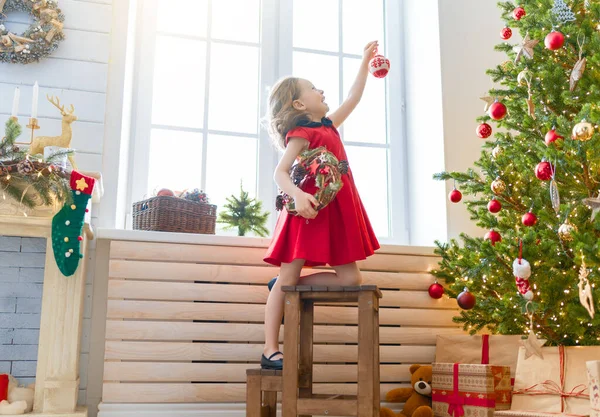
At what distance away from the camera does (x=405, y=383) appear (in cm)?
302

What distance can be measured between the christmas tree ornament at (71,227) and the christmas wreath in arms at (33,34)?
2.69ft

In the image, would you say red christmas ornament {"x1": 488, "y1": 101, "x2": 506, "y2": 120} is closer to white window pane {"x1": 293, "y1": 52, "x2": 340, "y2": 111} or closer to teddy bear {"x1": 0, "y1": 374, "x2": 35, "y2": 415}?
white window pane {"x1": 293, "y1": 52, "x2": 340, "y2": 111}

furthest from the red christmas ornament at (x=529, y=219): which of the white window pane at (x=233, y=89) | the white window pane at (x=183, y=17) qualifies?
the white window pane at (x=183, y=17)

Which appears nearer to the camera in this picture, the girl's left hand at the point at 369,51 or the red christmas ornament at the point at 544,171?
the red christmas ornament at the point at 544,171

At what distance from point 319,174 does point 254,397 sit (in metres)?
0.77

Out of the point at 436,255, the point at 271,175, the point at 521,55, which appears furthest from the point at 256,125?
the point at 521,55

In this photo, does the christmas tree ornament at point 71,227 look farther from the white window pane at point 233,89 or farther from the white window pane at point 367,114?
the white window pane at point 367,114

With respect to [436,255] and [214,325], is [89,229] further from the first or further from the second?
[436,255]

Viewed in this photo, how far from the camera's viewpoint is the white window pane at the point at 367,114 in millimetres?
3758

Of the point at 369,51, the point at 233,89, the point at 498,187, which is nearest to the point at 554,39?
the point at 498,187

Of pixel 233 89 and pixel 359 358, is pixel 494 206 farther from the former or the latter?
pixel 233 89

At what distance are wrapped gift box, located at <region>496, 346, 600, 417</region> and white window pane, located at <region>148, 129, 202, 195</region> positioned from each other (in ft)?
6.04

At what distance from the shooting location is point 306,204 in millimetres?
2213

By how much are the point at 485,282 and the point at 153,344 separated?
1395 mm
